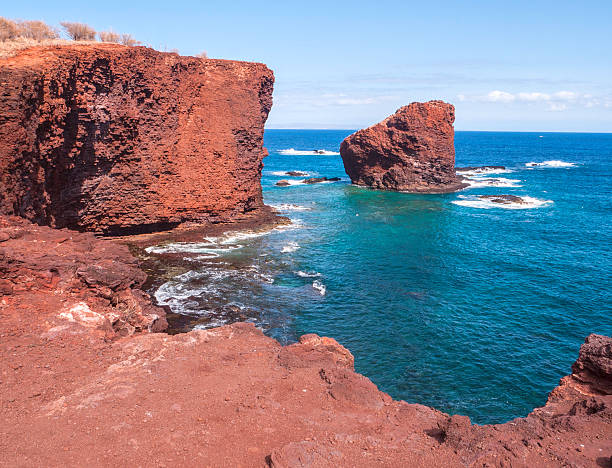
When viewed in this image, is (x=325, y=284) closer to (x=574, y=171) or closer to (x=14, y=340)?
(x=14, y=340)

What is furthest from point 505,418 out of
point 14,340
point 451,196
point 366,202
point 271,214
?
point 451,196

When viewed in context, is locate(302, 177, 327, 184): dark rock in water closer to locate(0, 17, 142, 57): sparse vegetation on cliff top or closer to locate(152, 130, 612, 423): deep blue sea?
locate(152, 130, 612, 423): deep blue sea

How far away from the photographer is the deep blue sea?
2056 centimetres

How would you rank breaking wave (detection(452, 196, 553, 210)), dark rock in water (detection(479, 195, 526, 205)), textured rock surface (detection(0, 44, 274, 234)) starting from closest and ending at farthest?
textured rock surface (detection(0, 44, 274, 234)), breaking wave (detection(452, 196, 553, 210)), dark rock in water (detection(479, 195, 526, 205))

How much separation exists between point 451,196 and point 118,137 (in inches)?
1978

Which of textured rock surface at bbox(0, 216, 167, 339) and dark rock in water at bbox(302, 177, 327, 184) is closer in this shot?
textured rock surface at bbox(0, 216, 167, 339)

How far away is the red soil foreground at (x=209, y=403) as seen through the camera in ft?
32.6

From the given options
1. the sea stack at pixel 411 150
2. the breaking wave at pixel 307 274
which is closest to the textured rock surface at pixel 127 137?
the breaking wave at pixel 307 274

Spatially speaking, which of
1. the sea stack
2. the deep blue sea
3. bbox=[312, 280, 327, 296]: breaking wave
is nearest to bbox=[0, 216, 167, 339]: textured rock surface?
the deep blue sea

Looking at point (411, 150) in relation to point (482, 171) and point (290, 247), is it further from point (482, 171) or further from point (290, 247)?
point (290, 247)

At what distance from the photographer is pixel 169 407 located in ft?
38.5

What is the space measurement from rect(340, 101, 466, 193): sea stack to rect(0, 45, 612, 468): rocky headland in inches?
1969

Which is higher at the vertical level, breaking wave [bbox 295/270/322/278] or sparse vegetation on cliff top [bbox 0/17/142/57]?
sparse vegetation on cliff top [bbox 0/17/142/57]

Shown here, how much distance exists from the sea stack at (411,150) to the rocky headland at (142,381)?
50.0m
